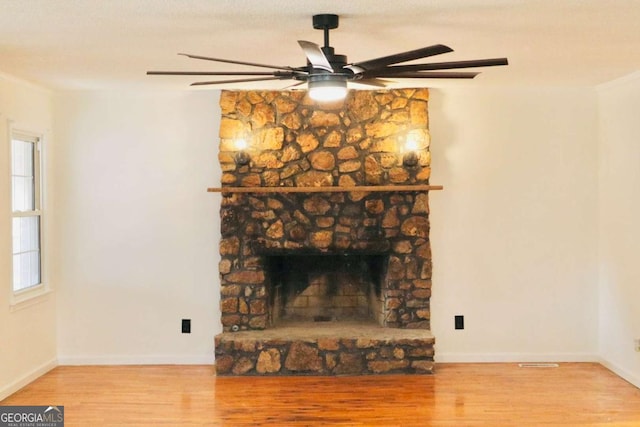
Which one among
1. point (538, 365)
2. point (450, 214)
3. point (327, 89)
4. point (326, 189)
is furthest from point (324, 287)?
point (327, 89)

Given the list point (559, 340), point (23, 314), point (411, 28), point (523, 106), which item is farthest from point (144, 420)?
point (523, 106)

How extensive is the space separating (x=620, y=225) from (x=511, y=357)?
4.79 feet

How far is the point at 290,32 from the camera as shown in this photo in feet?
12.8

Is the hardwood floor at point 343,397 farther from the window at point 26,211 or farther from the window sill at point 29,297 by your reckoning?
the window at point 26,211

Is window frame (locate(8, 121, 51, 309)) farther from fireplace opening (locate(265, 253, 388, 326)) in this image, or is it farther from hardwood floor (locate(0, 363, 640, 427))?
fireplace opening (locate(265, 253, 388, 326))

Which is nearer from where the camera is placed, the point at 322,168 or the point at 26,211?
the point at 26,211

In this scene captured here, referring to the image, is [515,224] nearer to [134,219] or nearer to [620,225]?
[620,225]

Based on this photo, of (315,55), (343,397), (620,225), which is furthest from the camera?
(620,225)

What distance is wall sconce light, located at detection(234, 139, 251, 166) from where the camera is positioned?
19.7ft

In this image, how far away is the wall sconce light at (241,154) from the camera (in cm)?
601

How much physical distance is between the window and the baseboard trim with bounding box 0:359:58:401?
2.21 feet

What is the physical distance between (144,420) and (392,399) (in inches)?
69.0

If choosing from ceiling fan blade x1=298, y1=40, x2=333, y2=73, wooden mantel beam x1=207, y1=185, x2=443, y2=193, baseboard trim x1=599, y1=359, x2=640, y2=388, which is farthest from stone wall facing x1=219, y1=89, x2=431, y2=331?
ceiling fan blade x1=298, y1=40, x2=333, y2=73

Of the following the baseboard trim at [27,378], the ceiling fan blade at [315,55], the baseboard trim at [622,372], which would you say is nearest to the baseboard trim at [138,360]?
the baseboard trim at [27,378]
